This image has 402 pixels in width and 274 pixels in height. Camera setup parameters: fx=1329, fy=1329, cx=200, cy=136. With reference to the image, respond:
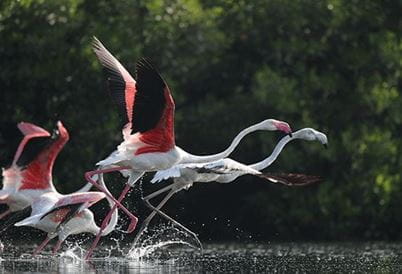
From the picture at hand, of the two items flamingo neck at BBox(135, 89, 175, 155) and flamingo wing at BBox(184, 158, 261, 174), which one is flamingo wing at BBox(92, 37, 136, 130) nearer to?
flamingo neck at BBox(135, 89, 175, 155)

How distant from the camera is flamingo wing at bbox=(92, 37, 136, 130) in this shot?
53.7ft

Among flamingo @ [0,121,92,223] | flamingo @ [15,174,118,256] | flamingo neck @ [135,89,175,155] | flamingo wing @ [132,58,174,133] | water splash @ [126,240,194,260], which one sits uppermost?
flamingo wing @ [132,58,174,133]

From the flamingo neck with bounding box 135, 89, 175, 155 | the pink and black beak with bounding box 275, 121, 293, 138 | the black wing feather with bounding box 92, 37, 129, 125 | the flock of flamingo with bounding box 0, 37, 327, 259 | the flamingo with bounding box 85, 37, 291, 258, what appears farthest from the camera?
the pink and black beak with bounding box 275, 121, 293, 138

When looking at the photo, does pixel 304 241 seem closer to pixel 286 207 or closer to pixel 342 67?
pixel 286 207

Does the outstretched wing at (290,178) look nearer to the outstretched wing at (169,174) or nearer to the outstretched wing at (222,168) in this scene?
the outstretched wing at (222,168)

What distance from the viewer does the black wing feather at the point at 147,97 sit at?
1439cm

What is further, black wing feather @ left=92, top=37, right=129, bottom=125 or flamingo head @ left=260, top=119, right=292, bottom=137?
flamingo head @ left=260, top=119, right=292, bottom=137

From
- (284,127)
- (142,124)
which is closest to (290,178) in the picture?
(284,127)

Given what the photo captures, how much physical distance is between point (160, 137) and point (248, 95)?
7558 millimetres

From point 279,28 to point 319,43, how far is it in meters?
0.79

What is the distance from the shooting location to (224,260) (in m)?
16.1

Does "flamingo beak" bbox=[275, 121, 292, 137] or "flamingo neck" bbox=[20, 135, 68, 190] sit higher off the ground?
"flamingo beak" bbox=[275, 121, 292, 137]

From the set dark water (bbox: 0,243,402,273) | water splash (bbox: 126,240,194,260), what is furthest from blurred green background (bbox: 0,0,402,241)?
water splash (bbox: 126,240,194,260)

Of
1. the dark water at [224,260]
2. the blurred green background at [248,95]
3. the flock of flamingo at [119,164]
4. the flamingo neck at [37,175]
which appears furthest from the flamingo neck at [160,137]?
the blurred green background at [248,95]
